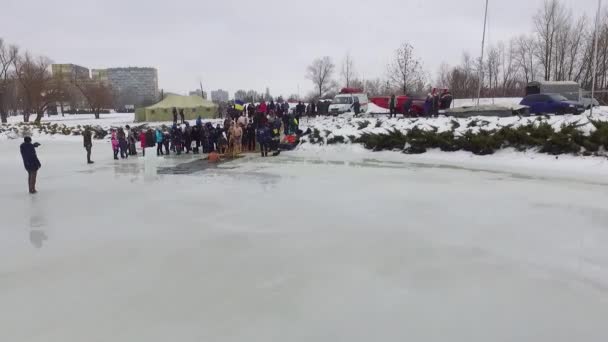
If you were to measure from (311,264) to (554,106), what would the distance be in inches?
845

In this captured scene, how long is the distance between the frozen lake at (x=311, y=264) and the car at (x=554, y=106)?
1355cm

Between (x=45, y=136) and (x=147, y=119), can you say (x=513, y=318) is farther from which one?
(x=147, y=119)

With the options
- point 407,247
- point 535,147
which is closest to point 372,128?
point 535,147

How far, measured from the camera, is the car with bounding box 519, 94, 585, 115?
20.9m

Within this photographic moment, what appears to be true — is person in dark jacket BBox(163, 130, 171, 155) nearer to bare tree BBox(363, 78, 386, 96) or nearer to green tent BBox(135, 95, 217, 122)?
green tent BBox(135, 95, 217, 122)

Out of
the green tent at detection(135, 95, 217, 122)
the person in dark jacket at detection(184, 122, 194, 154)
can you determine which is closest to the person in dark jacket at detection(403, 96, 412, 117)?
the person in dark jacket at detection(184, 122, 194, 154)

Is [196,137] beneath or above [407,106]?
beneath

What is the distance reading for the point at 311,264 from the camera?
4.87 metres

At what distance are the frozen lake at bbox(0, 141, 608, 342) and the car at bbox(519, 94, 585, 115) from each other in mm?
13551

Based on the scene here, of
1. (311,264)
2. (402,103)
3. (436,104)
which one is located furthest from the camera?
(402,103)

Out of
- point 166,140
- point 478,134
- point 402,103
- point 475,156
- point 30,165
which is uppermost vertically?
point 402,103

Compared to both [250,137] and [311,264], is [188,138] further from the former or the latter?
[311,264]

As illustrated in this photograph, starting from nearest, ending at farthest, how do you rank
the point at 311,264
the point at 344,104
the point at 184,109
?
the point at 311,264, the point at 344,104, the point at 184,109

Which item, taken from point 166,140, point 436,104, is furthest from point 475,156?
point 166,140
